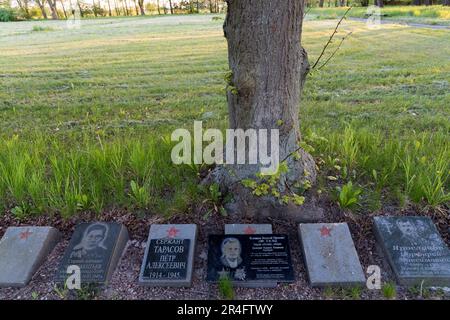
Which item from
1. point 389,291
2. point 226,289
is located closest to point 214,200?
point 226,289

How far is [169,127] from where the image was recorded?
3953 mm

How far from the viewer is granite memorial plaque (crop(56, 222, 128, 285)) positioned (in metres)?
1.99

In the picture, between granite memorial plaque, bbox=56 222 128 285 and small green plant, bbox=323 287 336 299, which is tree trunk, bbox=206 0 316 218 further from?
granite memorial plaque, bbox=56 222 128 285

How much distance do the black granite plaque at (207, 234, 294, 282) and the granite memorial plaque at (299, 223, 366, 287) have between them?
0.12m

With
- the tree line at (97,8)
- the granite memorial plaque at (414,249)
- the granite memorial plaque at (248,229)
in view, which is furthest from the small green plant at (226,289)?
the tree line at (97,8)

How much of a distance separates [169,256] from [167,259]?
23 millimetres

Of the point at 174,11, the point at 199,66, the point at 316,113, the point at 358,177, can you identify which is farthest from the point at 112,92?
the point at 174,11

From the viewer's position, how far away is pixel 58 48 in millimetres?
11672

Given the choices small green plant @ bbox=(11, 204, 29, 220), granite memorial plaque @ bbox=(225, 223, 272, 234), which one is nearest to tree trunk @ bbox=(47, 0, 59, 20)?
small green plant @ bbox=(11, 204, 29, 220)

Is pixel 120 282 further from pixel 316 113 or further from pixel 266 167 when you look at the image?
pixel 316 113

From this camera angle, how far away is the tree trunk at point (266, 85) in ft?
6.98
